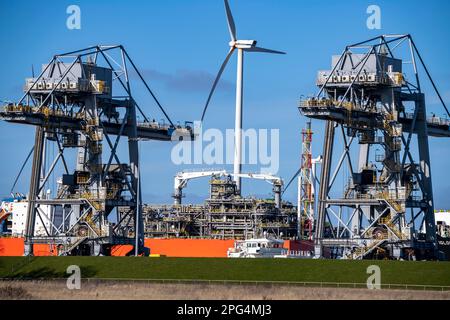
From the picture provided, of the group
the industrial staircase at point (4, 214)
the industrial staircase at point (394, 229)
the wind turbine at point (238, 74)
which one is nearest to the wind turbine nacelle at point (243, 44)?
the wind turbine at point (238, 74)

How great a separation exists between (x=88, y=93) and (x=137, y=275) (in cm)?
2229

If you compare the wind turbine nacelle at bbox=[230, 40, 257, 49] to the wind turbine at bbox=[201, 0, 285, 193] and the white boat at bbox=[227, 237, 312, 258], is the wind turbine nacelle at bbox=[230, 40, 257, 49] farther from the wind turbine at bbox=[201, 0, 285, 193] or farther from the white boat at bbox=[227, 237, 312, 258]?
the white boat at bbox=[227, 237, 312, 258]

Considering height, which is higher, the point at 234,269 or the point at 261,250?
the point at 261,250

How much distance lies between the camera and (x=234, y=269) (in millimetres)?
103500

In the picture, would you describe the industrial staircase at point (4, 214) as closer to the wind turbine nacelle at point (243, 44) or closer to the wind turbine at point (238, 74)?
the wind turbine at point (238, 74)

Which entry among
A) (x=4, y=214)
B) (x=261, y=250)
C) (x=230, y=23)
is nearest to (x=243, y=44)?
(x=230, y=23)

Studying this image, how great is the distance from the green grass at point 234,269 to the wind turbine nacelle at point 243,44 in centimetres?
2543

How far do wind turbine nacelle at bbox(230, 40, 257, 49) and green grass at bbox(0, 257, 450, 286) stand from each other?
2543 cm

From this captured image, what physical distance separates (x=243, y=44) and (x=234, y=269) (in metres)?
29.7

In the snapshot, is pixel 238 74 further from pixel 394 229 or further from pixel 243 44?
pixel 394 229

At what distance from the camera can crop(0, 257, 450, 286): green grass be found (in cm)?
9881

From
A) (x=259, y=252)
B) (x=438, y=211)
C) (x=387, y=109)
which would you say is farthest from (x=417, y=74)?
(x=438, y=211)

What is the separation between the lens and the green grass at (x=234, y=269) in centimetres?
9881

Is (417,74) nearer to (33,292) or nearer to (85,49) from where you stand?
(85,49)
